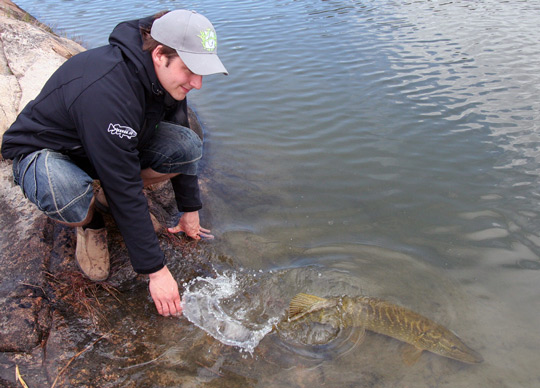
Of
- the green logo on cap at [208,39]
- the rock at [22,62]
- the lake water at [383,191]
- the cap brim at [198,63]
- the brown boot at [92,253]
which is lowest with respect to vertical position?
the lake water at [383,191]

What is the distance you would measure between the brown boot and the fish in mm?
1640

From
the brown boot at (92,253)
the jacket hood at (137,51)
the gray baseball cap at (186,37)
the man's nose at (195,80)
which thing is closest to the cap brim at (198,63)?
the gray baseball cap at (186,37)

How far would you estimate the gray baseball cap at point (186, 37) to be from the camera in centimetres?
266

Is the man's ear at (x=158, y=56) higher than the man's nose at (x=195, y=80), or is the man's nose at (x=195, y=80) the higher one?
the man's ear at (x=158, y=56)

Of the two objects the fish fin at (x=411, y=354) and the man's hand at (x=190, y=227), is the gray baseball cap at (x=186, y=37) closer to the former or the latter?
the man's hand at (x=190, y=227)

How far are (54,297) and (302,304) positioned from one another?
2029 millimetres

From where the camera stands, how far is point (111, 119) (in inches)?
104

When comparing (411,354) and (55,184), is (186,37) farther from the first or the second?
(411,354)

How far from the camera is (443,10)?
1091 cm

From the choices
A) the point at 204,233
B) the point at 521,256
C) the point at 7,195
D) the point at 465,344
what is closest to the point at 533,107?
the point at 521,256

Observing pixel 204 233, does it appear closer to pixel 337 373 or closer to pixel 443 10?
pixel 337 373

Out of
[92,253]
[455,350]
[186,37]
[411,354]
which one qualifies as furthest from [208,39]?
[455,350]

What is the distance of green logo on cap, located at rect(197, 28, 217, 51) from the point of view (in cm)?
Result: 271

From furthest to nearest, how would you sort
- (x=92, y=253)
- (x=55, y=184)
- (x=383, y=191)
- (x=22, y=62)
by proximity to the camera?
(x=22, y=62), (x=383, y=191), (x=92, y=253), (x=55, y=184)
